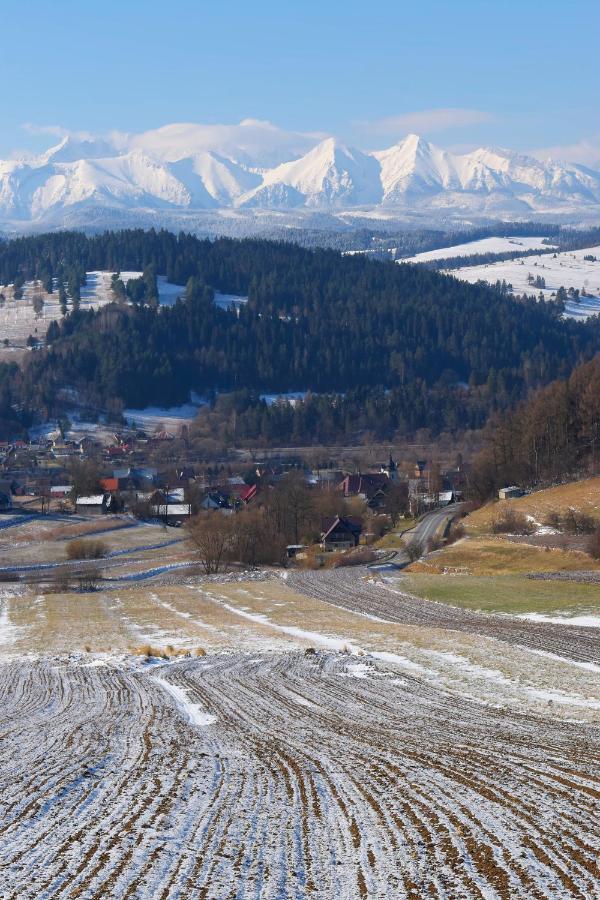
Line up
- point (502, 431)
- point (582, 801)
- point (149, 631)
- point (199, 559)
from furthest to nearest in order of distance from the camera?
point (502, 431) < point (199, 559) < point (149, 631) < point (582, 801)

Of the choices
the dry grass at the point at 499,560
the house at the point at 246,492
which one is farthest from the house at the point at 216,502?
the dry grass at the point at 499,560

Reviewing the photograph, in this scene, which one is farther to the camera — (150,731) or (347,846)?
(150,731)

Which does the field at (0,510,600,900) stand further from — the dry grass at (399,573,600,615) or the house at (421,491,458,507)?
the house at (421,491,458,507)

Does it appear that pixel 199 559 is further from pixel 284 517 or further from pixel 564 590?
pixel 564 590

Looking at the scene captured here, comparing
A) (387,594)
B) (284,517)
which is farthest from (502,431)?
(387,594)

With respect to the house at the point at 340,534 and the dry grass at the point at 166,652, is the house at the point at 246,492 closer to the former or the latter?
the house at the point at 340,534

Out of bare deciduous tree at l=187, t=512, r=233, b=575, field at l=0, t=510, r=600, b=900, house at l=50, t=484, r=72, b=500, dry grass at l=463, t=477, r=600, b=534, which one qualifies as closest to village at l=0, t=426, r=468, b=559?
house at l=50, t=484, r=72, b=500

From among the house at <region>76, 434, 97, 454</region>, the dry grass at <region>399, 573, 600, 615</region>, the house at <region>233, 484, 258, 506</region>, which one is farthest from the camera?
the house at <region>76, 434, 97, 454</region>
